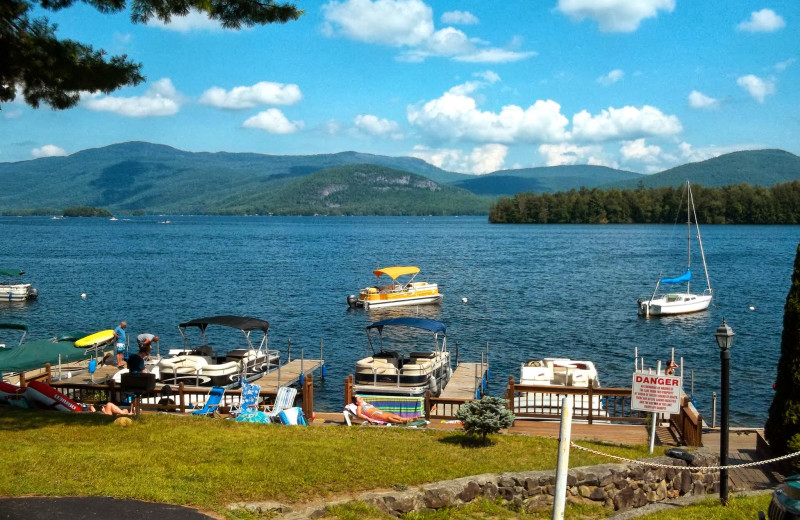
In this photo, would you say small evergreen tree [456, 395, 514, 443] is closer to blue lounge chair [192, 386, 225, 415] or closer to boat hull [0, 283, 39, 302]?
blue lounge chair [192, 386, 225, 415]

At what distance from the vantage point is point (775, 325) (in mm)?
45500

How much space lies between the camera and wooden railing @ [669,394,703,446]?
618 inches

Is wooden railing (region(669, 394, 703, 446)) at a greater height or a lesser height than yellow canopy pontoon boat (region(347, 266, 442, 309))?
greater

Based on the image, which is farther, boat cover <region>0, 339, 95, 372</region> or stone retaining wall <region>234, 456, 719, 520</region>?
boat cover <region>0, 339, 95, 372</region>

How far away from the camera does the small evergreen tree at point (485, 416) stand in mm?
14039

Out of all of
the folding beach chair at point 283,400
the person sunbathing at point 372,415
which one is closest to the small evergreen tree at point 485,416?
the person sunbathing at point 372,415

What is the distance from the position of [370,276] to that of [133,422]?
64883 mm

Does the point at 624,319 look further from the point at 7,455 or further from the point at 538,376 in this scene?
the point at 7,455

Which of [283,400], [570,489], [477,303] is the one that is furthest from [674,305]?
[570,489]

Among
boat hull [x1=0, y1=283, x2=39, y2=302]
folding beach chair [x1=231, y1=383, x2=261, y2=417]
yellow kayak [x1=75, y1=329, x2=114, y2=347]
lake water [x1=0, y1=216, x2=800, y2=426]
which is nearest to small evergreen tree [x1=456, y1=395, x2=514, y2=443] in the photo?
folding beach chair [x1=231, y1=383, x2=261, y2=417]

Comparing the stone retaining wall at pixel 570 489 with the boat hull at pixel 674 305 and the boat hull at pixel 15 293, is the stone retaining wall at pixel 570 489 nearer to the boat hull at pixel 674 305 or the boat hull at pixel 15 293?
the boat hull at pixel 674 305

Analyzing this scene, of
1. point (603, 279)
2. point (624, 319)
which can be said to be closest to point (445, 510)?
point (624, 319)

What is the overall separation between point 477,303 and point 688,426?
4080 centimetres

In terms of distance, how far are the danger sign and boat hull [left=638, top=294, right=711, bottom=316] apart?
37.2m
